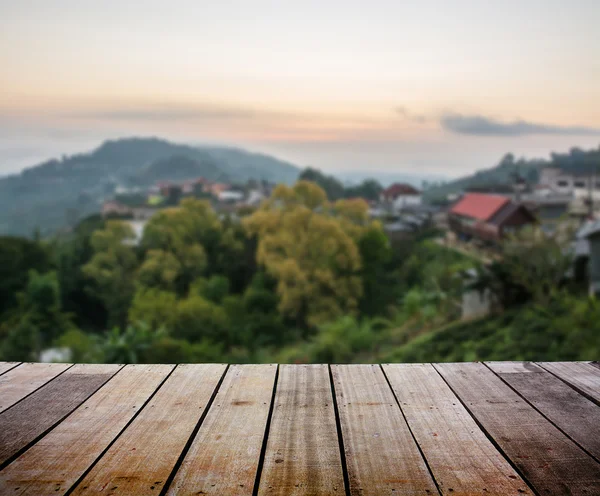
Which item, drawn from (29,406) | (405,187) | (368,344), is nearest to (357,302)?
(368,344)

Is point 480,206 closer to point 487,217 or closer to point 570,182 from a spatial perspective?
point 487,217

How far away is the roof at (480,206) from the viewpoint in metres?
22.8

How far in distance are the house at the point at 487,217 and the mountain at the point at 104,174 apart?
30011mm

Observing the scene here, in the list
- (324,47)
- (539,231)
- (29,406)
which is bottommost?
(539,231)

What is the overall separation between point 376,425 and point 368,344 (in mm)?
13014

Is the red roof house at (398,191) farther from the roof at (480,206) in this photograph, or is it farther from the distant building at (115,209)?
the distant building at (115,209)

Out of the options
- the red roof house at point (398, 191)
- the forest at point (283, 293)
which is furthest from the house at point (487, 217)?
the red roof house at point (398, 191)

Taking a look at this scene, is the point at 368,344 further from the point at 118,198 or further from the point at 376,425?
the point at 118,198

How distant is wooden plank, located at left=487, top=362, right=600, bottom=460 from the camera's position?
1.21m

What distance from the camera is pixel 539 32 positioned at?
12031 millimetres

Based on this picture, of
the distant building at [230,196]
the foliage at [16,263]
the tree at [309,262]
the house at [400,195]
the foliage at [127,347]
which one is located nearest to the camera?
the foliage at [127,347]

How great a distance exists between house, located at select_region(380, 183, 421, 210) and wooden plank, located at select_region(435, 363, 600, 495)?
119 ft

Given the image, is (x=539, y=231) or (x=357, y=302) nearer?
(x=539, y=231)

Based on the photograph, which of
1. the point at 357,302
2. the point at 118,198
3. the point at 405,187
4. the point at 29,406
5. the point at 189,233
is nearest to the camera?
the point at 29,406
